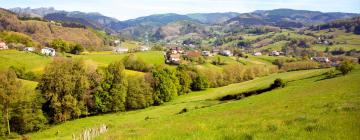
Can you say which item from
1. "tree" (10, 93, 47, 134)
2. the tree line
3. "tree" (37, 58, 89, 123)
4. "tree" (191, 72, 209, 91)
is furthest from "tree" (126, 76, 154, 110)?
"tree" (191, 72, 209, 91)

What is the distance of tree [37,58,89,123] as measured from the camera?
65.9 meters

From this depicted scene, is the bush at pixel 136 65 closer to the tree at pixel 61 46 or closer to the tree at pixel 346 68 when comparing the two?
the tree at pixel 61 46

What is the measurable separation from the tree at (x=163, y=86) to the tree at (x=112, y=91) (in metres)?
10.0

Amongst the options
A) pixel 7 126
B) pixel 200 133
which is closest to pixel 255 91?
pixel 7 126

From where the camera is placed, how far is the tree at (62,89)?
65938 millimetres

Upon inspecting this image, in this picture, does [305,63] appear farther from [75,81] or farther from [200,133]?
[200,133]

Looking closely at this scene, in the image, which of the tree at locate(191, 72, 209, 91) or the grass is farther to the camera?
the grass

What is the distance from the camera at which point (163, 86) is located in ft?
285

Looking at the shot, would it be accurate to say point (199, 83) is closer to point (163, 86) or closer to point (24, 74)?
point (163, 86)

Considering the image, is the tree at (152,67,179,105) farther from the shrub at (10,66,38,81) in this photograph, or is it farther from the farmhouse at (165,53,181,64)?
the farmhouse at (165,53,181,64)

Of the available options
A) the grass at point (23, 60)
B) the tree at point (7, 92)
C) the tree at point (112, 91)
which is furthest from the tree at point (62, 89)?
the grass at point (23, 60)

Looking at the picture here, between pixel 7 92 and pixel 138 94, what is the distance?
28986 millimetres

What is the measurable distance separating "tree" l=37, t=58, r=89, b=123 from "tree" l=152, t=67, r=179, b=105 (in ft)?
67.6

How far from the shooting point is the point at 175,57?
17550 cm
